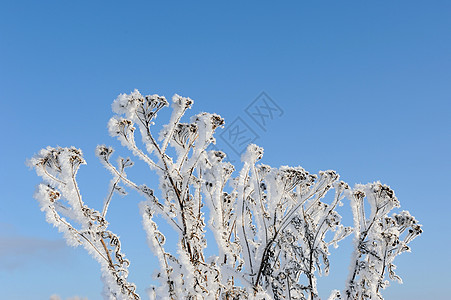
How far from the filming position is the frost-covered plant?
4004 millimetres

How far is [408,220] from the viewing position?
5.52m

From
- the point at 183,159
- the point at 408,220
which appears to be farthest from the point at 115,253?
the point at 408,220

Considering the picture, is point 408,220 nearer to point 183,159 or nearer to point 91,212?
point 183,159

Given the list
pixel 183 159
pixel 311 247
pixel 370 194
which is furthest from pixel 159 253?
pixel 370 194

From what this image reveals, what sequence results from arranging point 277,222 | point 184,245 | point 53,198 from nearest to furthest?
point 53,198
point 184,245
point 277,222

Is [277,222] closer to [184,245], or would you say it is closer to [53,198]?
[184,245]

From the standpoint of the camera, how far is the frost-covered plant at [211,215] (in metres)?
4.00

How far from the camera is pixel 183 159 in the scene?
4.42 meters

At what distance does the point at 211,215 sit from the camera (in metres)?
5.00

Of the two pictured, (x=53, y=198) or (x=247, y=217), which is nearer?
(x=53, y=198)

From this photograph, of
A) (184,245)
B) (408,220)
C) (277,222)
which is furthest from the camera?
(408,220)

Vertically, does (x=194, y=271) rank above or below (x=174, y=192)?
below

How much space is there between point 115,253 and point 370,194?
3157 millimetres

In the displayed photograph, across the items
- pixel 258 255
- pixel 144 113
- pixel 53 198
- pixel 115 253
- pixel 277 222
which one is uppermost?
pixel 144 113
